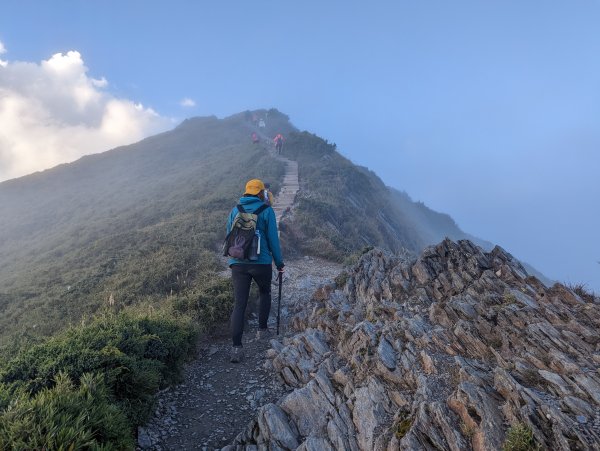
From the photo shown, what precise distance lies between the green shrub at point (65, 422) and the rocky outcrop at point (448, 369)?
1.88 meters

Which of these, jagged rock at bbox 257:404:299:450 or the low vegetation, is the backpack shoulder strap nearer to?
the low vegetation

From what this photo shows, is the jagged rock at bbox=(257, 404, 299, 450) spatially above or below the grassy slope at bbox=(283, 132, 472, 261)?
below

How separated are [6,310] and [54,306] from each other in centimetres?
247

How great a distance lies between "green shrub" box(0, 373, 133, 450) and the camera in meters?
3.31

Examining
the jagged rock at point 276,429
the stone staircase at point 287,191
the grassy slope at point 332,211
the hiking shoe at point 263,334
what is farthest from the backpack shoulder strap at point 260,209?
the stone staircase at point 287,191

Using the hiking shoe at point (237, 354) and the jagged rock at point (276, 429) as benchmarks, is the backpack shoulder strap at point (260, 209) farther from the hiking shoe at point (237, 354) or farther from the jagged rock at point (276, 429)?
the jagged rock at point (276, 429)

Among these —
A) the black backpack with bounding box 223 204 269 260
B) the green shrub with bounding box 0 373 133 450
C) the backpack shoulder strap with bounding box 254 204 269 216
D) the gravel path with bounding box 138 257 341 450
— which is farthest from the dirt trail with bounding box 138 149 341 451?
the backpack shoulder strap with bounding box 254 204 269 216

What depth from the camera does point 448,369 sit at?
557 centimetres

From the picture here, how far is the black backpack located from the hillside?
5087 mm

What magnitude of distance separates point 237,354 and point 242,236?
7.75 ft

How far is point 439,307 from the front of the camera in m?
7.32

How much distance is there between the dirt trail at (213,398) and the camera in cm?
543

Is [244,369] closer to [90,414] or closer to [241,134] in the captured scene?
[90,414]

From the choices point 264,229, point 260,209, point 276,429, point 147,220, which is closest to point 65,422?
point 276,429
